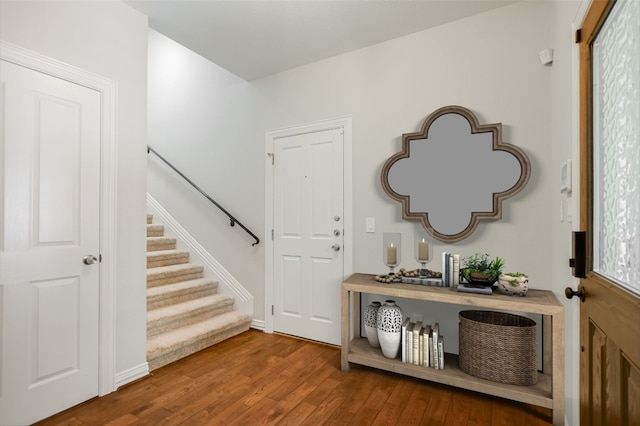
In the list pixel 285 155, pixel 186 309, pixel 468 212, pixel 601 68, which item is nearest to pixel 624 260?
pixel 601 68

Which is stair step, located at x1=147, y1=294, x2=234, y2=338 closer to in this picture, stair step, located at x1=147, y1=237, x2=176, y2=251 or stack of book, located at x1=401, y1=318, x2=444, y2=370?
stair step, located at x1=147, y1=237, x2=176, y2=251

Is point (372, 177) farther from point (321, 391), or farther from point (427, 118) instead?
point (321, 391)

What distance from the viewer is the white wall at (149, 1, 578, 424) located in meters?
2.18

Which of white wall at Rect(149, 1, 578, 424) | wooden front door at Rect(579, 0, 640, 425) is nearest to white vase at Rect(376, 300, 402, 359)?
white wall at Rect(149, 1, 578, 424)

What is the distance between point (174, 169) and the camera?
3.99 metres

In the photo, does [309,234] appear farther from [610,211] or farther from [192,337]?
[610,211]

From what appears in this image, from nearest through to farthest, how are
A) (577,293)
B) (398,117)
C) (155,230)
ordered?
(577,293) < (398,117) < (155,230)

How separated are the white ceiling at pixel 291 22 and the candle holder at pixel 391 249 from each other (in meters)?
1.68

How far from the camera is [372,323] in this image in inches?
100

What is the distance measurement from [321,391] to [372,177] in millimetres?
1729

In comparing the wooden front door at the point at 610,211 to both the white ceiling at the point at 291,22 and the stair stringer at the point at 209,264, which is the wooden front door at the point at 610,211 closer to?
the white ceiling at the point at 291,22

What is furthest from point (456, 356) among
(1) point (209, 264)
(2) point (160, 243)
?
(2) point (160, 243)

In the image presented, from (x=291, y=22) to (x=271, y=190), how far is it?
1540mm

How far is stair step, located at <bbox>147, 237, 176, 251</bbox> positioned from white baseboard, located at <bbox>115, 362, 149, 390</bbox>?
5.41 ft
